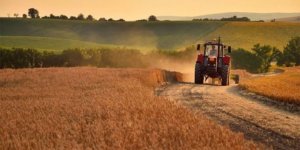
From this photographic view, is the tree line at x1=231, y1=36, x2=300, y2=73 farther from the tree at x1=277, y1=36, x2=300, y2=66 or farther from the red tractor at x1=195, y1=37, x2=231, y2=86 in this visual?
the red tractor at x1=195, y1=37, x2=231, y2=86

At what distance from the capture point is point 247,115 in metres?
18.0

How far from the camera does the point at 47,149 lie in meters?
9.57

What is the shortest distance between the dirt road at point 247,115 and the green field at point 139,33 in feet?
277

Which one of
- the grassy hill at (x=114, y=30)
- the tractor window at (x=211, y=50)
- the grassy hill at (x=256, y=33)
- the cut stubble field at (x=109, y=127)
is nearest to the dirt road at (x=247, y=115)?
the cut stubble field at (x=109, y=127)

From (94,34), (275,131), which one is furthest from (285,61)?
(275,131)

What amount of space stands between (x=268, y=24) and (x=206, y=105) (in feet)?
372

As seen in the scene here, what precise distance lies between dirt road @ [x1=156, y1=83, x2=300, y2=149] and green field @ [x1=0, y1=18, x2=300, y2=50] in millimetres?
84303

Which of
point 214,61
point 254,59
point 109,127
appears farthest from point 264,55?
point 109,127

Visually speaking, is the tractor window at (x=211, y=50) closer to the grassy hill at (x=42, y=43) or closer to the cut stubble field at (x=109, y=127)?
the cut stubble field at (x=109, y=127)

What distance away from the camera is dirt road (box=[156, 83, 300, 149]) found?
1360 centimetres

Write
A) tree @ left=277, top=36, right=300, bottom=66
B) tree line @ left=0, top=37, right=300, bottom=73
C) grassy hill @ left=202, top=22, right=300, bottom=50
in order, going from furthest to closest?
1. grassy hill @ left=202, top=22, right=300, bottom=50
2. tree @ left=277, top=36, right=300, bottom=66
3. tree line @ left=0, top=37, right=300, bottom=73

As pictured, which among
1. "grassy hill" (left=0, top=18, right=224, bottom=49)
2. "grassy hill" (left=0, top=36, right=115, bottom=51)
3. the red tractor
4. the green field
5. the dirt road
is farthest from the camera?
"grassy hill" (left=0, top=18, right=224, bottom=49)

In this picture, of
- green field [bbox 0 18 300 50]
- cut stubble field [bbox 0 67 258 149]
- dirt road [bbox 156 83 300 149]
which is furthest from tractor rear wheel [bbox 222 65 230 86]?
green field [bbox 0 18 300 50]

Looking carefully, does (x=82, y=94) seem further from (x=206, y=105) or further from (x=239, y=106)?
(x=239, y=106)
